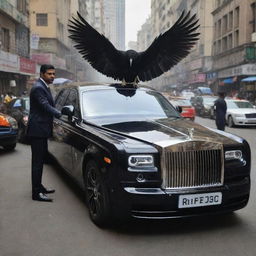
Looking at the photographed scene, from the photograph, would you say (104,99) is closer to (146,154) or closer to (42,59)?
(146,154)

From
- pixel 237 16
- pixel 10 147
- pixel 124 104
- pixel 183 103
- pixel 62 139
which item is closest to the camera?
pixel 124 104

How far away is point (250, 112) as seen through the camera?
750 inches

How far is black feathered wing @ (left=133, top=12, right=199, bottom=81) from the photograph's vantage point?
293 inches

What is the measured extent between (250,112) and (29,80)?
83.3 feet

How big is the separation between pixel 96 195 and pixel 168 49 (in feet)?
13.7

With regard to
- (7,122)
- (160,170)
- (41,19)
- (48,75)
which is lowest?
(160,170)

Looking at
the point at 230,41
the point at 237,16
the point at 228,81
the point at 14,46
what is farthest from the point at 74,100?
the point at 230,41

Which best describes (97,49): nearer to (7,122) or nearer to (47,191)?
(47,191)

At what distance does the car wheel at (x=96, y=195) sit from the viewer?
4162mm

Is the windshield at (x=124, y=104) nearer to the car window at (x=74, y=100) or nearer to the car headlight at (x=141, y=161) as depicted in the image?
the car window at (x=74, y=100)

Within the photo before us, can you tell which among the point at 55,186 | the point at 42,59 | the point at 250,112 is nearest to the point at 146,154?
the point at 55,186

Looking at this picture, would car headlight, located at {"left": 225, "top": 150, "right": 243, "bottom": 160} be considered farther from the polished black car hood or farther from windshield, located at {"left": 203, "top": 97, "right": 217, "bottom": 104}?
windshield, located at {"left": 203, "top": 97, "right": 217, "bottom": 104}

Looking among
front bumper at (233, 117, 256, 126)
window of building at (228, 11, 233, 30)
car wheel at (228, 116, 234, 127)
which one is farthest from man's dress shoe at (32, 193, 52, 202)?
window of building at (228, 11, 233, 30)

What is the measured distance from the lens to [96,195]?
443cm
